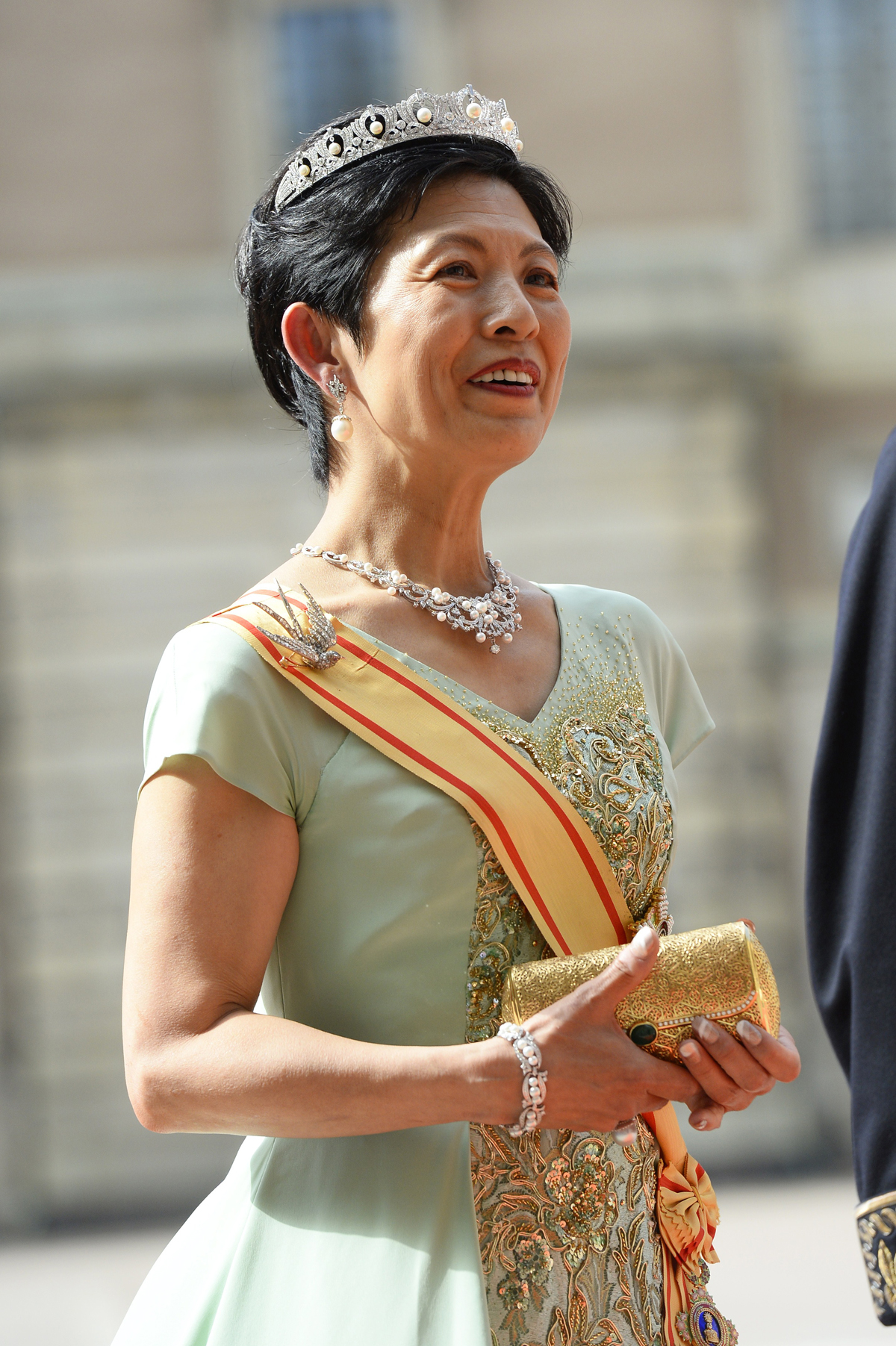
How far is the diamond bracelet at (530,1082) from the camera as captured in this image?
3.81ft

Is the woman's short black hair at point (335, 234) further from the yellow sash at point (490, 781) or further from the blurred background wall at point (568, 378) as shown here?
the blurred background wall at point (568, 378)

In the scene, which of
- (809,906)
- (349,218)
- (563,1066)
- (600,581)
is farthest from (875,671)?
(600,581)

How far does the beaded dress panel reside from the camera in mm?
1282

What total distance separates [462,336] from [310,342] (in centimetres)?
21

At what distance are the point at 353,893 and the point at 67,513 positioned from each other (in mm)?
4518

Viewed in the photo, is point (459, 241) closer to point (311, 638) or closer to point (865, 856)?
point (311, 638)

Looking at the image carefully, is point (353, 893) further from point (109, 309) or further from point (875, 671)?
point (109, 309)

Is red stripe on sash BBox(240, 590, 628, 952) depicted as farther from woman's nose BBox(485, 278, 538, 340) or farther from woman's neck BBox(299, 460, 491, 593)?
woman's nose BBox(485, 278, 538, 340)

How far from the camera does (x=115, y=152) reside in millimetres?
5562

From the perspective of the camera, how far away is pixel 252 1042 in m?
1.18

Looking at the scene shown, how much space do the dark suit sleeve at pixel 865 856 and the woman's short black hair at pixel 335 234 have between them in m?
0.51

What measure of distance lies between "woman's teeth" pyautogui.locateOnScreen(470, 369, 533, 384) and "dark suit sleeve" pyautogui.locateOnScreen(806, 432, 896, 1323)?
351 millimetres

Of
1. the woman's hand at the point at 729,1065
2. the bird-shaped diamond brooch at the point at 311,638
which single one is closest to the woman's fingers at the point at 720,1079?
the woman's hand at the point at 729,1065

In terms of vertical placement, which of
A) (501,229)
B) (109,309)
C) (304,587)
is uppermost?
(109,309)
